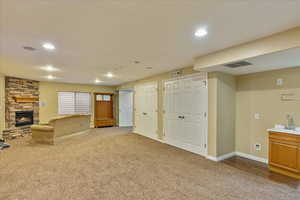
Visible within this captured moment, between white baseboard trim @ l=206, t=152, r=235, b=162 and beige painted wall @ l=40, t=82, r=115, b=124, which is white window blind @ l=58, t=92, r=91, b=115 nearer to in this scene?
beige painted wall @ l=40, t=82, r=115, b=124

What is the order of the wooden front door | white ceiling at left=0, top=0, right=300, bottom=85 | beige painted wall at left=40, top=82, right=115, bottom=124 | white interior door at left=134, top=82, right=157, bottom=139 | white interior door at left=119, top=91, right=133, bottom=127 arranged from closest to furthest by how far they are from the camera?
1. white ceiling at left=0, top=0, right=300, bottom=85
2. white interior door at left=134, top=82, right=157, bottom=139
3. beige painted wall at left=40, top=82, right=115, bottom=124
4. the wooden front door
5. white interior door at left=119, top=91, right=133, bottom=127

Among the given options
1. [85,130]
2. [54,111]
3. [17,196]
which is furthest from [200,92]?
[54,111]

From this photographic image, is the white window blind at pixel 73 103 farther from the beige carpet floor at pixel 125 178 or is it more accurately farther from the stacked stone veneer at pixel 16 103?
the beige carpet floor at pixel 125 178

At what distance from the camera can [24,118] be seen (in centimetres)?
630

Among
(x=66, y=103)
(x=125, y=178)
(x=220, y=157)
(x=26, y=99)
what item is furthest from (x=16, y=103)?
(x=220, y=157)

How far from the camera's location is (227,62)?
2.83m

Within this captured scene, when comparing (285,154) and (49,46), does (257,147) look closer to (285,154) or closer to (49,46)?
(285,154)

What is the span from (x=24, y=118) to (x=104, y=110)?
11.6 ft

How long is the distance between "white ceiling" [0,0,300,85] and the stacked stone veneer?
3654 millimetres

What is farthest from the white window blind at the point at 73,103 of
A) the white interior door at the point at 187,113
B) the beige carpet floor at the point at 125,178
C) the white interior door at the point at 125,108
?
the white interior door at the point at 187,113

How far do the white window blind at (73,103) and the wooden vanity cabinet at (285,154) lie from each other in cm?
768

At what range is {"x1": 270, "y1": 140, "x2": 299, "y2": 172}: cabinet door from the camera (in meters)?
2.69

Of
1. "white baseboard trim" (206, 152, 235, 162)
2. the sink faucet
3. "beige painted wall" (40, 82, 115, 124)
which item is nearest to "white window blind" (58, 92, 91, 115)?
"beige painted wall" (40, 82, 115, 124)

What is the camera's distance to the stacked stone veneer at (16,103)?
18.6 feet
